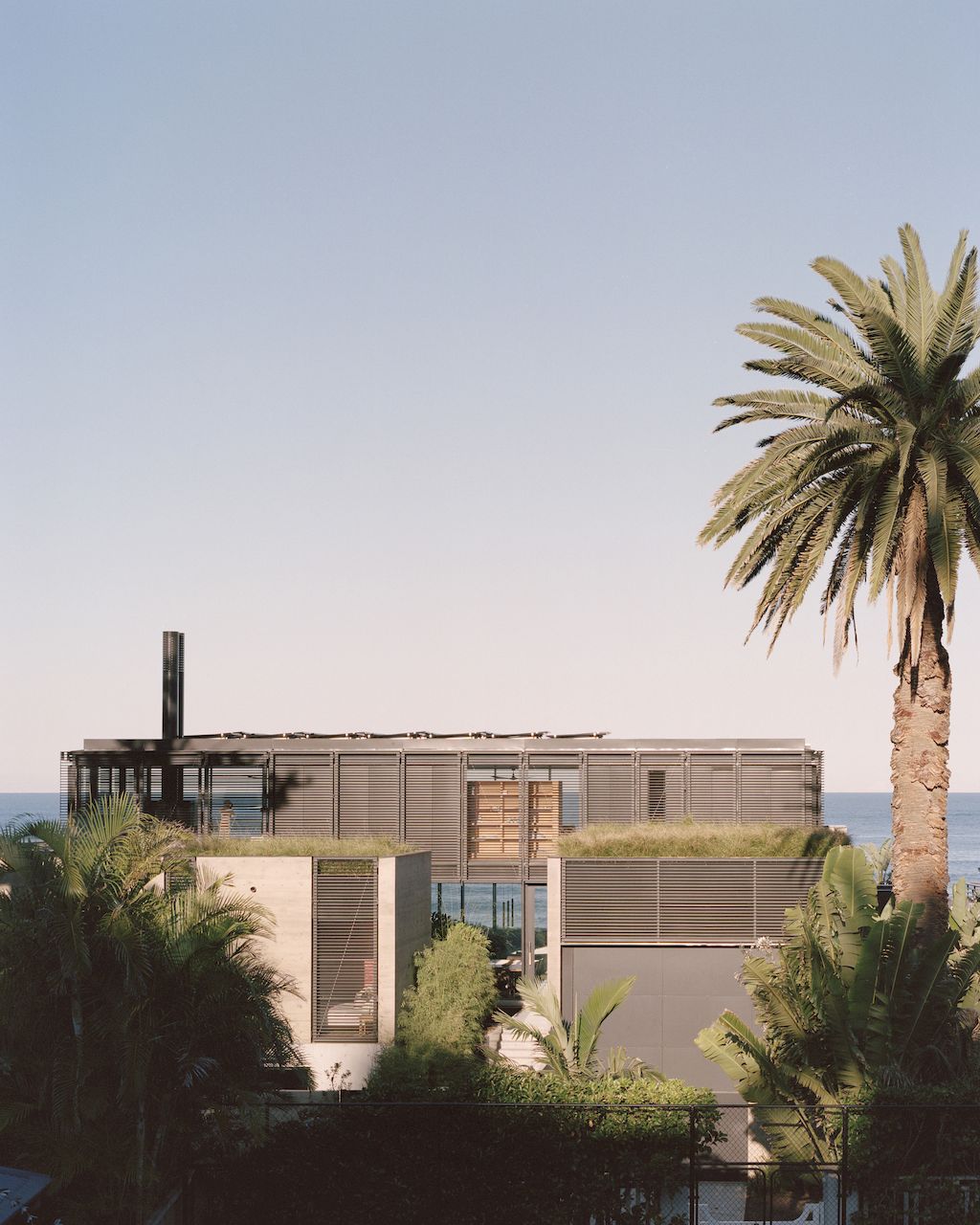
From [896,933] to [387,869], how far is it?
1323cm

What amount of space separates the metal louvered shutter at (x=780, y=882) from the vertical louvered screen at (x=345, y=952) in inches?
358

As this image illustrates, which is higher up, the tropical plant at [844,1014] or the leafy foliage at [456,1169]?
the tropical plant at [844,1014]

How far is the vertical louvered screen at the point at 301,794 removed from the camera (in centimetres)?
4331

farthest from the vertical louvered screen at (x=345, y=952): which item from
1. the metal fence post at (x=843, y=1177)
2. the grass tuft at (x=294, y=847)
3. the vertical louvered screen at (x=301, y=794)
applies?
the metal fence post at (x=843, y=1177)

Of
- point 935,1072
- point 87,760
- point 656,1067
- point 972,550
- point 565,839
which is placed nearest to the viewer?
point 935,1072

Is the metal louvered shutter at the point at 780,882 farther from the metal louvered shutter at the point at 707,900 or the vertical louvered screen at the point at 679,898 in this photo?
the metal louvered shutter at the point at 707,900

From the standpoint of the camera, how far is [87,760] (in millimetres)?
44906

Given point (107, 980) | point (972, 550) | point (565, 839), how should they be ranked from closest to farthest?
point (107, 980), point (972, 550), point (565, 839)

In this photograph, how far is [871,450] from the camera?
24.4 meters

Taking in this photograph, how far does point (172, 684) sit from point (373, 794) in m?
13.0

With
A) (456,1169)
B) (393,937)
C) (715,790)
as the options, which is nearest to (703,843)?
(393,937)

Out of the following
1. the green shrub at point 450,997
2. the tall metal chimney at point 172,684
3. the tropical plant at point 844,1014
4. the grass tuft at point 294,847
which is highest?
the tall metal chimney at point 172,684

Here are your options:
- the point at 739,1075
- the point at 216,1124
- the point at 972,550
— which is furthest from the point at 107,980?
the point at 972,550

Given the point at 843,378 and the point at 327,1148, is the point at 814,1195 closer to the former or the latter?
the point at 327,1148
